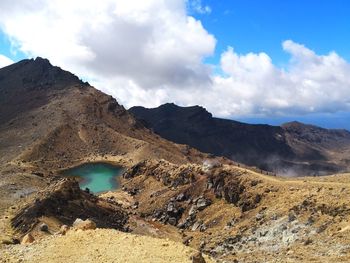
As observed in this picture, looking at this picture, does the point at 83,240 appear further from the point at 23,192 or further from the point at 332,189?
the point at 23,192

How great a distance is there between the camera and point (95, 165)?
181 meters

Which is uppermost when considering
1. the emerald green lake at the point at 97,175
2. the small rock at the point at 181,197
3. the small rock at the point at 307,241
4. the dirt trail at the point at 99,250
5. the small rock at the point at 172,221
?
the emerald green lake at the point at 97,175

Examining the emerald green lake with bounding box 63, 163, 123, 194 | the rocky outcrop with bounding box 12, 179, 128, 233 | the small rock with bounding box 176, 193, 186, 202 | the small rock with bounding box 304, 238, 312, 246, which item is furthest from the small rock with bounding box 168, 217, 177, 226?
the emerald green lake with bounding box 63, 163, 123, 194

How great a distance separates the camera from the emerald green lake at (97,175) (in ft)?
471

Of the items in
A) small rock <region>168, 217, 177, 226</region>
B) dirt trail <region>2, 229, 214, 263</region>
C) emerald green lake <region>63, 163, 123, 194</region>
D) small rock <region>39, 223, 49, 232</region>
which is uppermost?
emerald green lake <region>63, 163, 123, 194</region>

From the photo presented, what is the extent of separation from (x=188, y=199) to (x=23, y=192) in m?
33.3

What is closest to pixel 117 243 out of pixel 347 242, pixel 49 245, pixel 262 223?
pixel 49 245

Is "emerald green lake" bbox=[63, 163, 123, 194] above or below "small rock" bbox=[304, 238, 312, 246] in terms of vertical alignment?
A: above

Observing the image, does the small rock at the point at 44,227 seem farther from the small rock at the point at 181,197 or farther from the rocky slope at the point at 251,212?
the small rock at the point at 181,197

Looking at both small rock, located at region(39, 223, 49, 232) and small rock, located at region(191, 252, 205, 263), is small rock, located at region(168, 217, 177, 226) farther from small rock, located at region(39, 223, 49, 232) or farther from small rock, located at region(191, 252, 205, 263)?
small rock, located at region(191, 252, 205, 263)

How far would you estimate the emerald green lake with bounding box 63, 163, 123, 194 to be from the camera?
14343cm

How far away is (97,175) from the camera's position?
163750 mm

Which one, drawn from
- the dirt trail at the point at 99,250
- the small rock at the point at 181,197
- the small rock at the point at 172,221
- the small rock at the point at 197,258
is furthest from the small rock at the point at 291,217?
the small rock at the point at 181,197

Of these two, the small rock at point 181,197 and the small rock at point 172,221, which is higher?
the small rock at point 181,197
